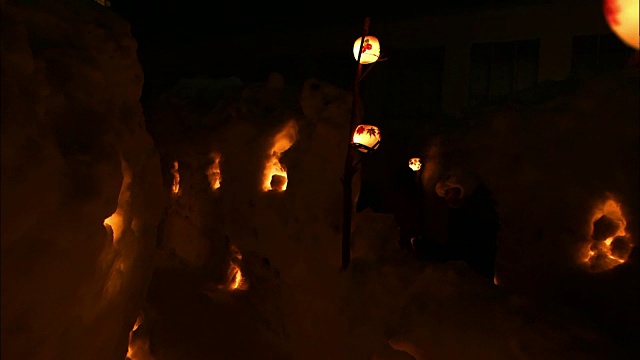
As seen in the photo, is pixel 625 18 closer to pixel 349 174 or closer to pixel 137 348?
pixel 349 174

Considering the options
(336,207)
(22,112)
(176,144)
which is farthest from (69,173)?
(176,144)

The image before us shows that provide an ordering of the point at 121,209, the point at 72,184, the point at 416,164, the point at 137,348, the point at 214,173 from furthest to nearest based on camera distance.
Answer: the point at 416,164 → the point at 214,173 → the point at 137,348 → the point at 121,209 → the point at 72,184

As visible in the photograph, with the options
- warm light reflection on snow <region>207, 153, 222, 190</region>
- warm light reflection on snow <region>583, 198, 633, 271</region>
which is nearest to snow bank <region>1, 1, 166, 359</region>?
warm light reflection on snow <region>207, 153, 222, 190</region>

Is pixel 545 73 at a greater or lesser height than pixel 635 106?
greater

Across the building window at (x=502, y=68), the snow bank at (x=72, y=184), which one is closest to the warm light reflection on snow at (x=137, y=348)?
the snow bank at (x=72, y=184)

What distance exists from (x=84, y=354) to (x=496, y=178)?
5.51 meters

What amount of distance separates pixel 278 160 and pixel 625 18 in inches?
217

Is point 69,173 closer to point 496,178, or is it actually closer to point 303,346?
point 303,346

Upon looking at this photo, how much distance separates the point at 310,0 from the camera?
41.8 feet

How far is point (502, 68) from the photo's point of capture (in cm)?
1123

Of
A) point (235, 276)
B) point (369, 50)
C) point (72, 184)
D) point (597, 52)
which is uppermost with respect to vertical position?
point (597, 52)

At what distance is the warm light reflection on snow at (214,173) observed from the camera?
29.9 feet

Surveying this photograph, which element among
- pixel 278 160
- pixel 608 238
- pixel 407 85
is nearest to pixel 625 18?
pixel 608 238

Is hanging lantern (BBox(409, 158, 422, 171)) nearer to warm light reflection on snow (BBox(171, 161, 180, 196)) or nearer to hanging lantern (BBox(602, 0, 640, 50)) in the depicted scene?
warm light reflection on snow (BBox(171, 161, 180, 196))
